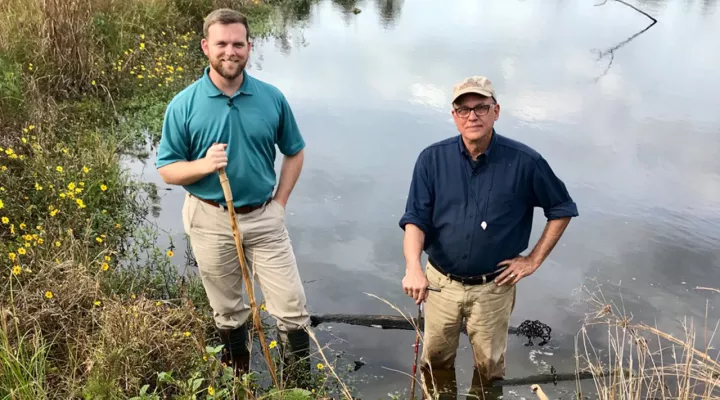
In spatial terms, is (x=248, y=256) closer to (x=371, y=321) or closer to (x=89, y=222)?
(x=371, y=321)

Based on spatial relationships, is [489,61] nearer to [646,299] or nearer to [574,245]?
[574,245]

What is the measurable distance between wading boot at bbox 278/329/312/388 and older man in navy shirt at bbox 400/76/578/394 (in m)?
1.06

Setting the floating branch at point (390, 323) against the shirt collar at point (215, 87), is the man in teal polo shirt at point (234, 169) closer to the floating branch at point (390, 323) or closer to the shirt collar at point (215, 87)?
the shirt collar at point (215, 87)

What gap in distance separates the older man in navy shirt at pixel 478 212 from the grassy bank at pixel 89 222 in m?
1.16

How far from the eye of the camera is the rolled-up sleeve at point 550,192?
3188mm

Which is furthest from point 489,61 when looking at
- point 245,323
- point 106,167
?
point 245,323

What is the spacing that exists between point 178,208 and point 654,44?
15.5 meters

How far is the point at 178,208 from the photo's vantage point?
6.53 metres

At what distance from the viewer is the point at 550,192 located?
127 inches

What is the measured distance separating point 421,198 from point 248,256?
1.30 m

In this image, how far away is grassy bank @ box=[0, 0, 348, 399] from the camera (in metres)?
3.24

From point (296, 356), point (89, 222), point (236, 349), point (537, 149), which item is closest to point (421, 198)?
point (296, 356)

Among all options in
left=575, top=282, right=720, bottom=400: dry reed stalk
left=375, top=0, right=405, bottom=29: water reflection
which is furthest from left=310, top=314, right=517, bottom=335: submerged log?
left=375, top=0, right=405, bottom=29: water reflection

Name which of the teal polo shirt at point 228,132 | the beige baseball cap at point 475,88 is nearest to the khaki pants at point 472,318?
the beige baseball cap at point 475,88
